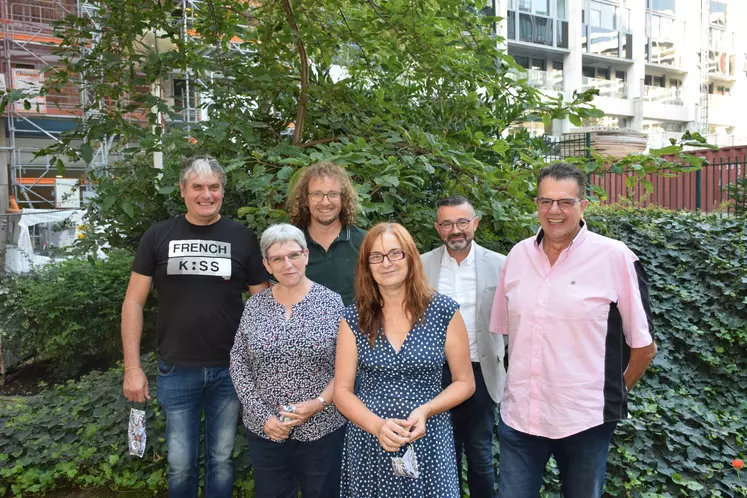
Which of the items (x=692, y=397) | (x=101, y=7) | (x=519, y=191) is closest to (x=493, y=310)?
(x=519, y=191)

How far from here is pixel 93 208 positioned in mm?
4199

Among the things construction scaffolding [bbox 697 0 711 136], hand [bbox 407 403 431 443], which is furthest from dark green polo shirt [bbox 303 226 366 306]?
construction scaffolding [bbox 697 0 711 136]

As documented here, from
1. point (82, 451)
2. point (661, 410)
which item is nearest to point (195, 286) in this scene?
point (82, 451)

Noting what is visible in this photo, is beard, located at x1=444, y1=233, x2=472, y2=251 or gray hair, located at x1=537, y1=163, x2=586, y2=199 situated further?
beard, located at x1=444, y1=233, x2=472, y2=251

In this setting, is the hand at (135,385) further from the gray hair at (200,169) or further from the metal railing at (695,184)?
the metal railing at (695,184)

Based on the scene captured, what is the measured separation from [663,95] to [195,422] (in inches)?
1404

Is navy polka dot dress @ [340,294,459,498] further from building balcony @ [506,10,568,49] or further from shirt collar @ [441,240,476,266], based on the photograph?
building balcony @ [506,10,568,49]

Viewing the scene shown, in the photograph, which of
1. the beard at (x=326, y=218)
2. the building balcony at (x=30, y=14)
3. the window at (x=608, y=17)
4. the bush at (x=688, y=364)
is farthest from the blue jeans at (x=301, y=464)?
the window at (x=608, y=17)

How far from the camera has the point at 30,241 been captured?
9.45m

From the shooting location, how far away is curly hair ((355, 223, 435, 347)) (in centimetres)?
233

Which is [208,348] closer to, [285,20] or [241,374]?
[241,374]

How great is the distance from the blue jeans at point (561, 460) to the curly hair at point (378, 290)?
0.70 m

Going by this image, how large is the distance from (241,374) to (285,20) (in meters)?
2.88

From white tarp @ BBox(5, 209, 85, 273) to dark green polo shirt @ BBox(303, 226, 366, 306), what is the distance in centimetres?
354
